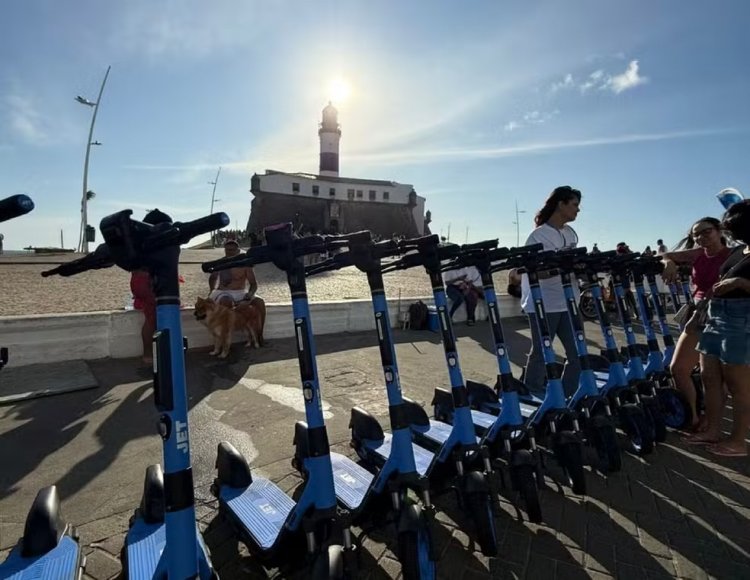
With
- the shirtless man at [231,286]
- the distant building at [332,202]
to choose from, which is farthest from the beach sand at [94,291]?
the distant building at [332,202]

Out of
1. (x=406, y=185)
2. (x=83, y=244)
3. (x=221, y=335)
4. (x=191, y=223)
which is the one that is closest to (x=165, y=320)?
(x=191, y=223)

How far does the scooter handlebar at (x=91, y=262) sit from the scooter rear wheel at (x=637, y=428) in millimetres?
4313

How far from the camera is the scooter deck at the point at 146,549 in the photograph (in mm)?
2074

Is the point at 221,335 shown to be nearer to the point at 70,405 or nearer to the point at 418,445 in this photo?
the point at 70,405

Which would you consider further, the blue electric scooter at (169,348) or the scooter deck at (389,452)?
the scooter deck at (389,452)

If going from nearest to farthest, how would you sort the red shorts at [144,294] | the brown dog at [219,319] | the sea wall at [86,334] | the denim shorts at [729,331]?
the denim shorts at [729,331]
the sea wall at [86,334]
the red shorts at [144,294]
the brown dog at [219,319]

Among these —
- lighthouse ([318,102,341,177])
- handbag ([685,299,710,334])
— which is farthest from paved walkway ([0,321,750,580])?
lighthouse ([318,102,341,177])

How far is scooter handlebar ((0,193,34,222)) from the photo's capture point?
1.19 meters

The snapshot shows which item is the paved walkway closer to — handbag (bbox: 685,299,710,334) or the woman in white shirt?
the woman in white shirt

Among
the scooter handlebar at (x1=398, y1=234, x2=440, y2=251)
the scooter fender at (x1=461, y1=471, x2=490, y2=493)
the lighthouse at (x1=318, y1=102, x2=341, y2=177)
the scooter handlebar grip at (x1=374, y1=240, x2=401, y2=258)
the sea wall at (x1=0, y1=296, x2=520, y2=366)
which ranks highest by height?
the lighthouse at (x1=318, y1=102, x2=341, y2=177)

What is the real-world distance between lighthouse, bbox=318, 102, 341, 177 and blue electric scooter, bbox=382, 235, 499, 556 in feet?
245

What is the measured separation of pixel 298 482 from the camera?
3418 millimetres

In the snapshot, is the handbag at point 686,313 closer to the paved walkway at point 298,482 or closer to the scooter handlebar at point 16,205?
the paved walkway at point 298,482

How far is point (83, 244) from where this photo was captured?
3456 cm
